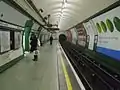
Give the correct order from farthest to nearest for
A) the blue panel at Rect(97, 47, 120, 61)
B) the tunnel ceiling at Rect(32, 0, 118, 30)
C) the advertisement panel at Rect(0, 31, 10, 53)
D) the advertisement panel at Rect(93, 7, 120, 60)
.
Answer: the tunnel ceiling at Rect(32, 0, 118, 30) → the blue panel at Rect(97, 47, 120, 61) → the advertisement panel at Rect(93, 7, 120, 60) → the advertisement panel at Rect(0, 31, 10, 53)

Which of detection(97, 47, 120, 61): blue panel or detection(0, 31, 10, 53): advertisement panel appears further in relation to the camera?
detection(97, 47, 120, 61): blue panel

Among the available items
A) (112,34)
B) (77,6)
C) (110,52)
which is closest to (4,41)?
(112,34)

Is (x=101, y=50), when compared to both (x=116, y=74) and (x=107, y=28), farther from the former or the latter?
(x=116, y=74)

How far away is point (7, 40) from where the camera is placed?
10953 millimetres

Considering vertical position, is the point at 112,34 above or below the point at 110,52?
above

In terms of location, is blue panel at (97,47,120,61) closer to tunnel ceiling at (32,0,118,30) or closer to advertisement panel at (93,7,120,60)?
advertisement panel at (93,7,120,60)

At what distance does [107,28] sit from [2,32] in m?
5.53

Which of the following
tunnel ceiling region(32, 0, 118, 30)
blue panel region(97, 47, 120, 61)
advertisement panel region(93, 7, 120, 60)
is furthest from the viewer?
tunnel ceiling region(32, 0, 118, 30)

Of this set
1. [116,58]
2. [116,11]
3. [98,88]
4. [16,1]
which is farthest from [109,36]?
[16,1]

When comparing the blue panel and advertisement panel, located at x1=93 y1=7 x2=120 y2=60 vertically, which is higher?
advertisement panel, located at x1=93 y1=7 x2=120 y2=60

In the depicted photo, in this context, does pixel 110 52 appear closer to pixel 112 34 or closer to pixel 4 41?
pixel 112 34

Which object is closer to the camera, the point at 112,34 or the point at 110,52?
the point at 112,34

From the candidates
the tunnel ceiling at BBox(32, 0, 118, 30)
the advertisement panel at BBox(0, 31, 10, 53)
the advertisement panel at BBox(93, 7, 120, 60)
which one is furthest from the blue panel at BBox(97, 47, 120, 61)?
the advertisement panel at BBox(0, 31, 10, 53)

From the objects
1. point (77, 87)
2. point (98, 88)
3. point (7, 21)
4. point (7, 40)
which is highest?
point (7, 21)
